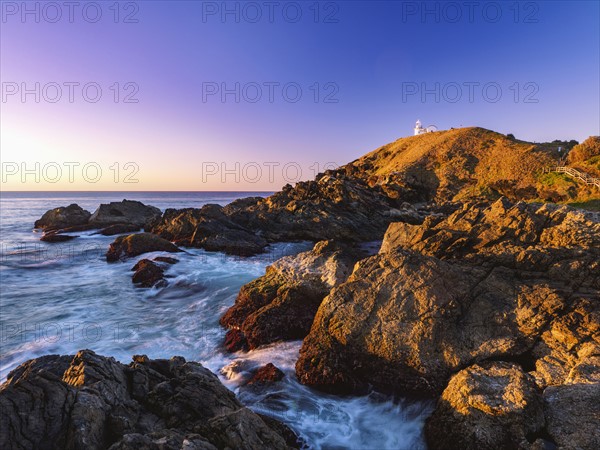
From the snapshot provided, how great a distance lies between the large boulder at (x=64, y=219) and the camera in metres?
49.5

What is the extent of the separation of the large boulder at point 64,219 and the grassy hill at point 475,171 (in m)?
50.5

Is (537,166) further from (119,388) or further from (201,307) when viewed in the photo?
(119,388)

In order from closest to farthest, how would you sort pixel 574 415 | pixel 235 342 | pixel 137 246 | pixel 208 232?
1. pixel 574 415
2. pixel 235 342
3. pixel 137 246
4. pixel 208 232

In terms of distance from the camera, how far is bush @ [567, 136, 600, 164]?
1644 inches

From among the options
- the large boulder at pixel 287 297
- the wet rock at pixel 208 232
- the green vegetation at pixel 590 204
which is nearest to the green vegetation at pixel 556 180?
the green vegetation at pixel 590 204

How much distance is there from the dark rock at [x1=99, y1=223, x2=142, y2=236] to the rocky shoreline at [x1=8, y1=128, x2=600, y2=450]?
3548 centimetres

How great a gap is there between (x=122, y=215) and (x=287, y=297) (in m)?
45.3

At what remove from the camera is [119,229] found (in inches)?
1790


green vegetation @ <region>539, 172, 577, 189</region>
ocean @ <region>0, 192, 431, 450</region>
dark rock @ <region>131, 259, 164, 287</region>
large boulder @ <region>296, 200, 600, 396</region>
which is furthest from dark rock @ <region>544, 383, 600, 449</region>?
green vegetation @ <region>539, 172, 577, 189</region>

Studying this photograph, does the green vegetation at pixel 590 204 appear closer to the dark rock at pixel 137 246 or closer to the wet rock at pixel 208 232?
the wet rock at pixel 208 232

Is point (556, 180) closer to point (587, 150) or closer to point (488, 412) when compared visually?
point (587, 150)

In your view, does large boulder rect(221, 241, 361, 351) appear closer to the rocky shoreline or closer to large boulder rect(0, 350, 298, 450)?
the rocky shoreline

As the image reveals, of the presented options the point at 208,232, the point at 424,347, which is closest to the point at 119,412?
the point at 424,347

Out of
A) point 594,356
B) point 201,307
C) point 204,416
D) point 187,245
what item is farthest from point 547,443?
point 187,245
